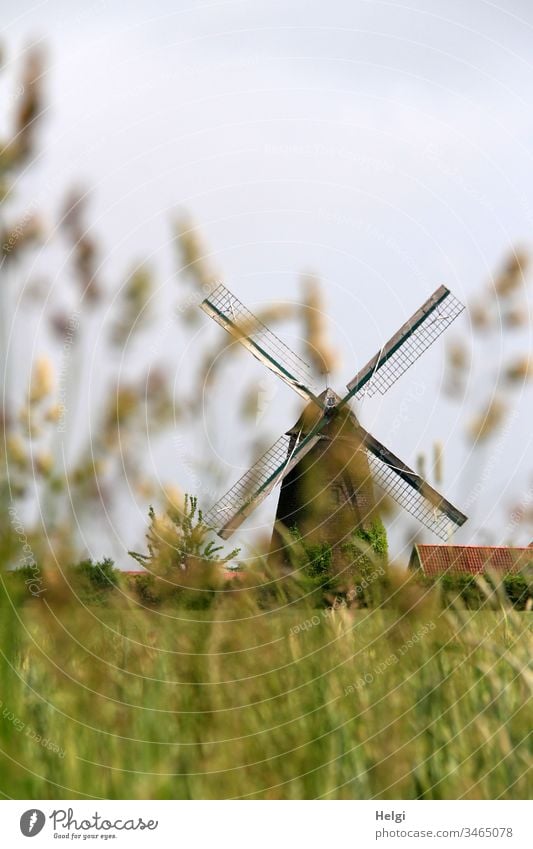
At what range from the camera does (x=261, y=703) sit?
3475 mm

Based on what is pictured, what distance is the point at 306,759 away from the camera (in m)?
3.08

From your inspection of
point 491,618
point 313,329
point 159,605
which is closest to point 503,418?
point 491,618

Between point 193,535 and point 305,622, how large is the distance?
0.52 m

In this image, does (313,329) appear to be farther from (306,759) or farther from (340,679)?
(306,759)

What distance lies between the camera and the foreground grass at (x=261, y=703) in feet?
9.60
